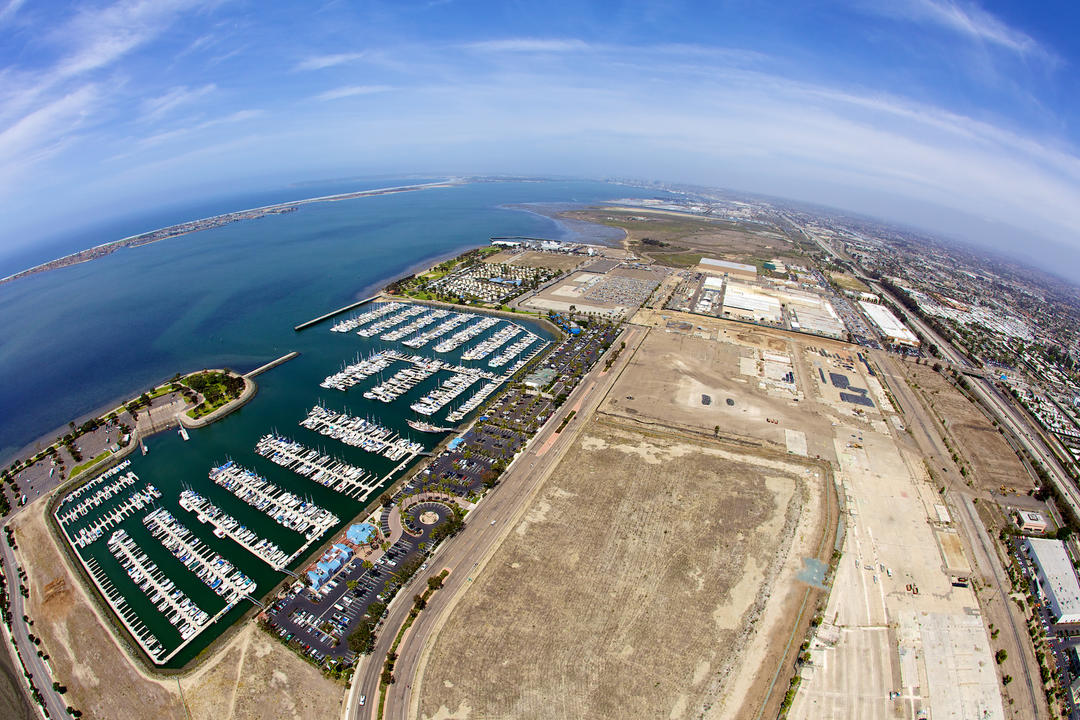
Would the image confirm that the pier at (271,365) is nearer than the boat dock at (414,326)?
Yes


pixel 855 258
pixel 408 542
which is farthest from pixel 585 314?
pixel 855 258

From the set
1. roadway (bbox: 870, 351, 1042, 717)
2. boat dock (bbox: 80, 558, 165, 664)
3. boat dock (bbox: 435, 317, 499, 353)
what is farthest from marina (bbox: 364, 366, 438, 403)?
roadway (bbox: 870, 351, 1042, 717)

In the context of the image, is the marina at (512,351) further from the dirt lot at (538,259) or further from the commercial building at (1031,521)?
the commercial building at (1031,521)

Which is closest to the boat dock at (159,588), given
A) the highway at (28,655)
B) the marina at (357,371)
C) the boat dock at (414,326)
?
the highway at (28,655)

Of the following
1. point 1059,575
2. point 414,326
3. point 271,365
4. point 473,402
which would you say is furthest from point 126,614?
point 1059,575

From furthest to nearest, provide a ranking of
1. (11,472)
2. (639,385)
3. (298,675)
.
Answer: (639,385) → (11,472) → (298,675)

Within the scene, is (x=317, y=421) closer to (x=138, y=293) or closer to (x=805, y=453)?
(x=805, y=453)

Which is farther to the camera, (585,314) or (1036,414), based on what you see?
(585,314)
